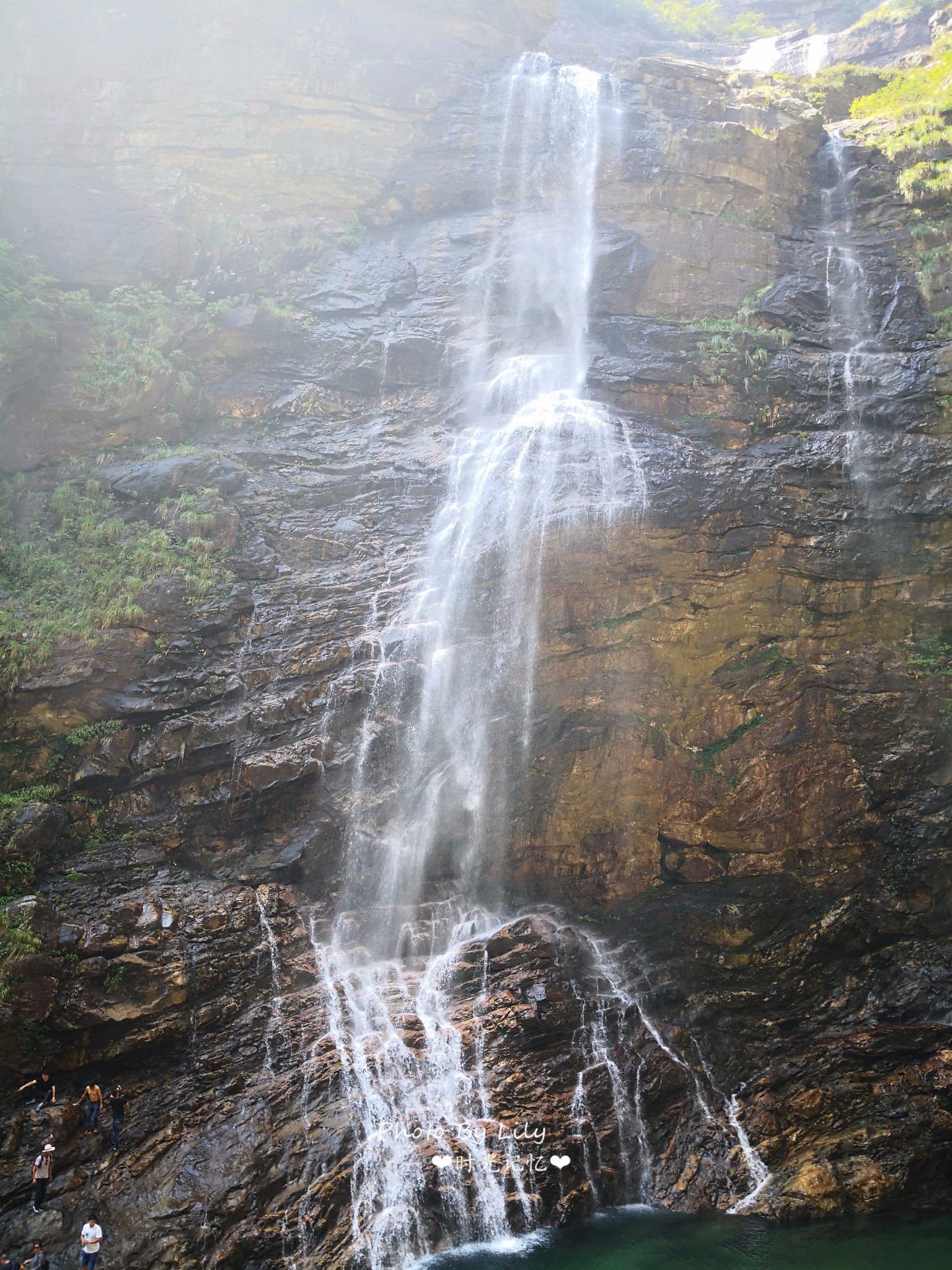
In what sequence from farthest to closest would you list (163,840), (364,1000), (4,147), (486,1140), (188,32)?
(188,32), (4,147), (163,840), (364,1000), (486,1140)

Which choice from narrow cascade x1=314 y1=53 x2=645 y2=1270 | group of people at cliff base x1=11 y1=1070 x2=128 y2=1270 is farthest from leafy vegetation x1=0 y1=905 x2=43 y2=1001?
narrow cascade x1=314 y1=53 x2=645 y2=1270

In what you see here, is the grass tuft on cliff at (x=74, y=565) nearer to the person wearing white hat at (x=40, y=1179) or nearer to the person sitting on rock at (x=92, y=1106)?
the person sitting on rock at (x=92, y=1106)

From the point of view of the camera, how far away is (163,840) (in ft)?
45.2

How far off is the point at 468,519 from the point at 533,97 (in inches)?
680

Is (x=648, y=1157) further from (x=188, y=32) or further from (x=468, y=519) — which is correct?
(x=188, y=32)

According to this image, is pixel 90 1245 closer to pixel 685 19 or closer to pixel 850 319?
pixel 850 319

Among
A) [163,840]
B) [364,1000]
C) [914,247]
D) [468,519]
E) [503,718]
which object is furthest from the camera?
[914,247]

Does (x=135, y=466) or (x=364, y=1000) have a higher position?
(x=135, y=466)

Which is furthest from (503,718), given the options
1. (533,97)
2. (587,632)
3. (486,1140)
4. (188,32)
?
(188,32)

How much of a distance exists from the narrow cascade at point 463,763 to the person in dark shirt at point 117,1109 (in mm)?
2978

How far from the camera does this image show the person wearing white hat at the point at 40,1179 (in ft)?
30.9

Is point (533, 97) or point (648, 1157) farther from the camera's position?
point (533, 97)

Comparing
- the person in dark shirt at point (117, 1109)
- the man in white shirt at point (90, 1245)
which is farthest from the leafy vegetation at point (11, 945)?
the man in white shirt at point (90, 1245)

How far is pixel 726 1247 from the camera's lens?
10.2m
